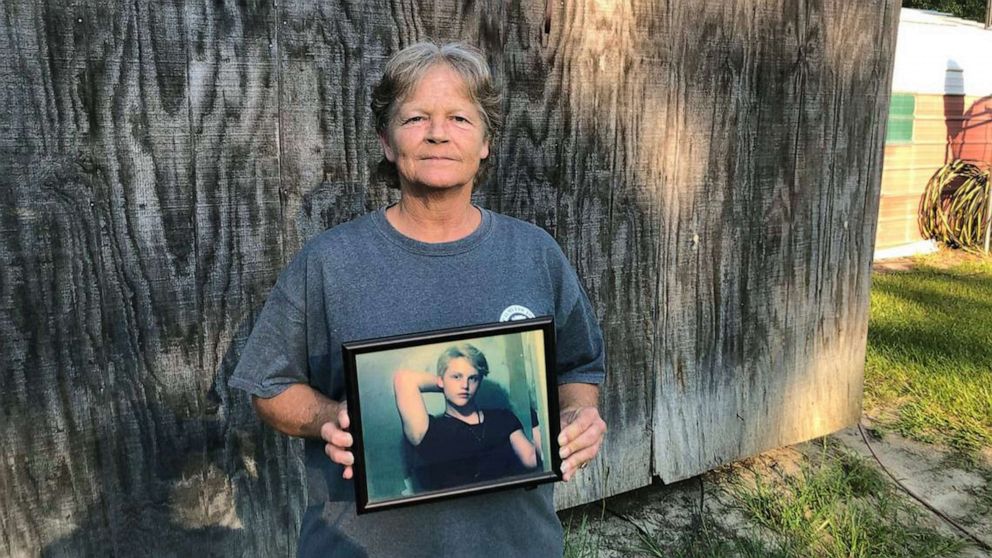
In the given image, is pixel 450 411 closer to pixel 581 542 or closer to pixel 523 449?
pixel 523 449

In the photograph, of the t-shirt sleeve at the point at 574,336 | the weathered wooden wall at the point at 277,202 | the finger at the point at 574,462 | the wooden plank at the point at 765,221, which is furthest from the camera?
the wooden plank at the point at 765,221

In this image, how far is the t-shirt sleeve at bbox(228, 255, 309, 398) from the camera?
140 cm

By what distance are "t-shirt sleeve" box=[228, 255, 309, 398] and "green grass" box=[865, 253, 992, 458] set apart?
330 centimetres

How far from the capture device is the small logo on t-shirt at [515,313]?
1.44m

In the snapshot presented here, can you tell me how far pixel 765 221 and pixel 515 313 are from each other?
1964mm

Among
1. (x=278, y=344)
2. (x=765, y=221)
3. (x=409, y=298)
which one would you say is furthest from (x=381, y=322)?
(x=765, y=221)

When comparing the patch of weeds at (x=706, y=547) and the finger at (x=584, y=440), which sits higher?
the finger at (x=584, y=440)

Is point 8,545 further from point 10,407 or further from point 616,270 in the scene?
point 616,270

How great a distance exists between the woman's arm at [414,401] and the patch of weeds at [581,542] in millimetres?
1600

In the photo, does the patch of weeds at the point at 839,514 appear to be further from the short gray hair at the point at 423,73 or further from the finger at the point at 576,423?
the short gray hair at the point at 423,73

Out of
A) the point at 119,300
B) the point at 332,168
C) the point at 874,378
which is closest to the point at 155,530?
the point at 119,300

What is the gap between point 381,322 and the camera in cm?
141

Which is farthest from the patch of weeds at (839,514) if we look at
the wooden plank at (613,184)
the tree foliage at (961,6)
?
the tree foliage at (961,6)

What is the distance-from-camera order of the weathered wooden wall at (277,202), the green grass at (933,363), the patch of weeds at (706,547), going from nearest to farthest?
the weathered wooden wall at (277,202) < the patch of weeds at (706,547) < the green grass at (933,363)
